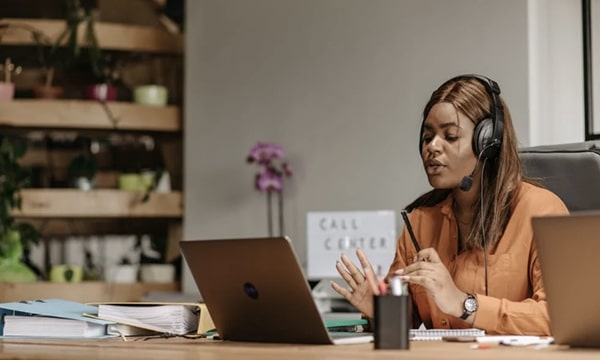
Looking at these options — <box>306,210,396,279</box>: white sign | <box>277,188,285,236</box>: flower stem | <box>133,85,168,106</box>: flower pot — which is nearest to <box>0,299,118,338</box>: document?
<box>306,210,396,279</box>: white sign

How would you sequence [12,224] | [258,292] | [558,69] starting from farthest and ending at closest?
[12,224] < [558,69] < [258,292]

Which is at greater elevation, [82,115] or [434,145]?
[82,115]

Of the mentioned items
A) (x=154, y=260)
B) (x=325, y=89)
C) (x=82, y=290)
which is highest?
(x=325, y=89)

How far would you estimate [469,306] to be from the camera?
6.31ft

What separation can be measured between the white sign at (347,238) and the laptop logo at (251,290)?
7.87 ft

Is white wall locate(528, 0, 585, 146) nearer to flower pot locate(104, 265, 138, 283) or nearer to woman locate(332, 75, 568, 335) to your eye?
woman locate(332, 75, 568, 335)

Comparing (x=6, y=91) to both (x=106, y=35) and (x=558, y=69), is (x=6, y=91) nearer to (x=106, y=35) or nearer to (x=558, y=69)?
(x=106, y=35)

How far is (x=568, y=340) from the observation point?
1.53 metres

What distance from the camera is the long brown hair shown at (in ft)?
7.15

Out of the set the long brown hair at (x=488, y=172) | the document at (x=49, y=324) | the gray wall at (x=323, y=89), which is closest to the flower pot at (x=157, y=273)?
the gray wall at (x=323, y=89)

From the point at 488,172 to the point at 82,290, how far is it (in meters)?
2.82

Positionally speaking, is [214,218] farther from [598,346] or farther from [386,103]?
[598,346]

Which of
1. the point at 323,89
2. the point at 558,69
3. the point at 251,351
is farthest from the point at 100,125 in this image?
the point at 251,351

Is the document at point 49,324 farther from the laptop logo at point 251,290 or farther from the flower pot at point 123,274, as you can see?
the flower pot at point 123,274
